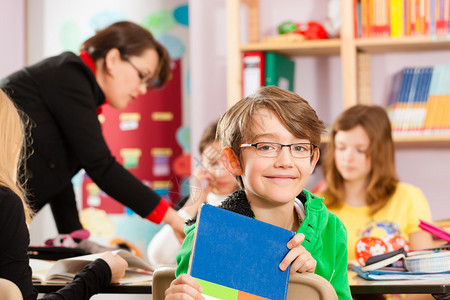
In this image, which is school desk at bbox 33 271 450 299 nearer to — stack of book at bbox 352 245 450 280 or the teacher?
stack of book at bbox 352 245 450 280

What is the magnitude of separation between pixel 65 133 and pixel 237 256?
123cm

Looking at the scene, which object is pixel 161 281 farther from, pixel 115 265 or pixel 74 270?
pixel 74 270

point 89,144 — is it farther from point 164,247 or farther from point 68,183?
point 164,247

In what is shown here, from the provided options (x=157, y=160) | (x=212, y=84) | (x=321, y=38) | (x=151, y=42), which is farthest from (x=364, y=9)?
(x=157, y=160)

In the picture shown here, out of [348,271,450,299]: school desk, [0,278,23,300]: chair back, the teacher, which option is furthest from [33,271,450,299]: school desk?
[0,278,23,300]: chair back

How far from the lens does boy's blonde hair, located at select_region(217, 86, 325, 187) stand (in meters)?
1.43

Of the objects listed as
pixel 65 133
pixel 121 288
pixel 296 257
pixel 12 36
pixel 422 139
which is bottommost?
pixel 121 288

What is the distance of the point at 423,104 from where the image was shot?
3.06 m

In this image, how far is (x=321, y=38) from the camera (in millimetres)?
3211

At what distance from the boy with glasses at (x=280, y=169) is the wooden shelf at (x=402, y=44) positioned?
1.70m

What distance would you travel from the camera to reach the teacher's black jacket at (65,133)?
7.41 ft

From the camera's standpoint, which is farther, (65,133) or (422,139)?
(422,139)

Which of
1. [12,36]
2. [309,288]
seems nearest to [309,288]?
[309,288]

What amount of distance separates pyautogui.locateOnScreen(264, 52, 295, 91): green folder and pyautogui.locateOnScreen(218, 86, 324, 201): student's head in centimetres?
167
